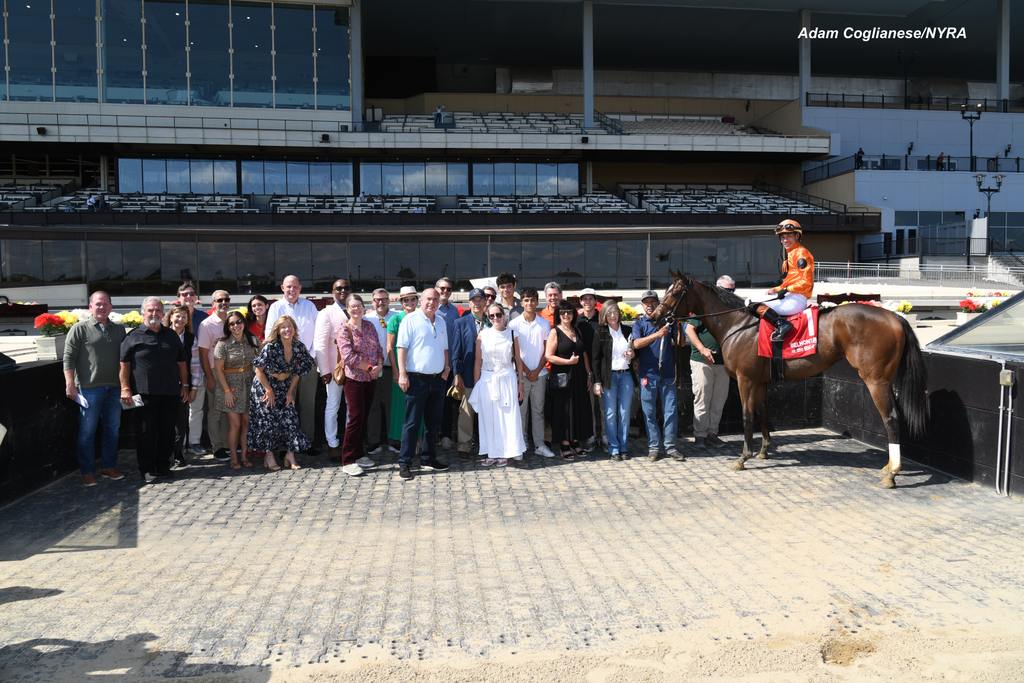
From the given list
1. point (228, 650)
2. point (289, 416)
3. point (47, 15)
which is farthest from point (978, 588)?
point (47, 15)

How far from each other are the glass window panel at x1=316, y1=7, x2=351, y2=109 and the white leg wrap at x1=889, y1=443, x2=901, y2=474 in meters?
44.7

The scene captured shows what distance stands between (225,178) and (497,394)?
41.3 m

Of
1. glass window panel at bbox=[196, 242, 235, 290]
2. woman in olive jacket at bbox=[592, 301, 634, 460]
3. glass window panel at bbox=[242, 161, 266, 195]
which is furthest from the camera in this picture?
glass window panel at bbox=[242, 161, 266, 195]

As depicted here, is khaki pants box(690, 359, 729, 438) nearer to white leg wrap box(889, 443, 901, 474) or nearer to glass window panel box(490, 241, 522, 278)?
white leg wrap box(889, 443, 901, 474)

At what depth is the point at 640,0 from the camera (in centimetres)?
4922

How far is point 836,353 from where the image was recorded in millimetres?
9406

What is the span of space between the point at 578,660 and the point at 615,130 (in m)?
Result: 48.9

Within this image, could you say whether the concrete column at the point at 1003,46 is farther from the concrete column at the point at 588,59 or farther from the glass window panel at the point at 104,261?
the glass window panel at the point at 104,261

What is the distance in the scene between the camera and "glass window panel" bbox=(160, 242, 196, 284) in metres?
27.8

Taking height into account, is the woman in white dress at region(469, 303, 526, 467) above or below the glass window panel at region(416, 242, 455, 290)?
below

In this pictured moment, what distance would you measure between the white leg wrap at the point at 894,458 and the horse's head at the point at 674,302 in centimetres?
292

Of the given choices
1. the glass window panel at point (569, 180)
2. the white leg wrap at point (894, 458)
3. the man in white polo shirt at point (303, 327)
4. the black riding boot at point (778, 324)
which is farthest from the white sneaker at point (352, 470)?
the glass window panel at point (569, 180)

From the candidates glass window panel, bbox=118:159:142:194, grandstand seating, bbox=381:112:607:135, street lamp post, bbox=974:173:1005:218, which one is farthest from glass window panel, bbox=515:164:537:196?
street lamp post, bbox=974:173:1005:218

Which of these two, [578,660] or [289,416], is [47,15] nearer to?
[289,416]
